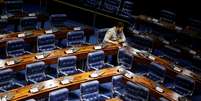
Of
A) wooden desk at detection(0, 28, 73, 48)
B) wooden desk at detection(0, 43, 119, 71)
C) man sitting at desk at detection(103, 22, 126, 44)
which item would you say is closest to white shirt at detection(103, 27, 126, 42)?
man sitting at desk at detection(103, 22, 126, 44)

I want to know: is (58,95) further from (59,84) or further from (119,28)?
(119,28)

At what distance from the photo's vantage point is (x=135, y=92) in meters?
8.86

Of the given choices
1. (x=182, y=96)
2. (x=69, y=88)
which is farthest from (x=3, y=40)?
(x=182, y=96)

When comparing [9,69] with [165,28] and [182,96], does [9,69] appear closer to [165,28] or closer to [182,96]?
[182,96]

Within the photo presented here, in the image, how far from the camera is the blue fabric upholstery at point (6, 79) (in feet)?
27.8

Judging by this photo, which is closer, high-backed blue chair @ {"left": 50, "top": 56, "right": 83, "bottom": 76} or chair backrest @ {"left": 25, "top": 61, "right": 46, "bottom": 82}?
chair backrest @ {"left": 25, "top": 61, "right": 46, "bottom": 82}

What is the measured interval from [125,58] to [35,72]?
9.00 feet

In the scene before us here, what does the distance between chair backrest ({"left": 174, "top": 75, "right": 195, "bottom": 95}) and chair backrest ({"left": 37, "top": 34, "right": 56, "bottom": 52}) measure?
357 centimetres

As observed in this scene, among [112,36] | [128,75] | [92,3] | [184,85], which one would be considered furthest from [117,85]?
[92,3]

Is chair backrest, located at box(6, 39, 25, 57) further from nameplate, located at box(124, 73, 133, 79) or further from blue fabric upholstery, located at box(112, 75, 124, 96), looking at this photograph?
nameplate, located at box(124, 73, 133, 79)

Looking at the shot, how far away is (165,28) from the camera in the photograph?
13508 millimetres

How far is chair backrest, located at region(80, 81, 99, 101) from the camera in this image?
27.7 ft

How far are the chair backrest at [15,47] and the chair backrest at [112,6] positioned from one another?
17.2 ft

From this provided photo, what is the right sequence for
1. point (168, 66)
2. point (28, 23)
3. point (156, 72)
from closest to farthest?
point (156, 72) < point (168, 66) < point (28, 23)
